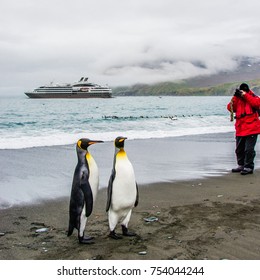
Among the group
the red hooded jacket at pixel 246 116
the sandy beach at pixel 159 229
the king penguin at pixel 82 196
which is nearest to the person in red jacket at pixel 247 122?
the red hooded jacket at pixel 246 116

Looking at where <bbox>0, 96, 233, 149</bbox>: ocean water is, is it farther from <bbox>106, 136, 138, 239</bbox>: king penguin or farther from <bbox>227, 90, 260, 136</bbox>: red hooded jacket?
<bbox>106, 136, 138, 239</bbox>: king penguin

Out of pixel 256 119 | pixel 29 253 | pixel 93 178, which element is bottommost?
pixel 29 253

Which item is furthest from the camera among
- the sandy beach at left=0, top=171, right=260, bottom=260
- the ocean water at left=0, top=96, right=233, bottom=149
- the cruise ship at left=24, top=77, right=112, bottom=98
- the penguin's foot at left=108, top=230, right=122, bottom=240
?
the cruise ship at left=24, top=77, right=112, bottom=98

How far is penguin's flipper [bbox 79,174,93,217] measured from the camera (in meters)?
3.77

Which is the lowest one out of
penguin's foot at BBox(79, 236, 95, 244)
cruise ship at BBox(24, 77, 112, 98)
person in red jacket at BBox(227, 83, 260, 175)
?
penguin's foot at BBox(79, 236, 95, 244)

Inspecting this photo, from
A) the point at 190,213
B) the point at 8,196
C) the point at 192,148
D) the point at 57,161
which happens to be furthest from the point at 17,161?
the point at 190,213

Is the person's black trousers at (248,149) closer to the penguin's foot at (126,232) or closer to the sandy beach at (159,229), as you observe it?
the sandy beach at (159,229)

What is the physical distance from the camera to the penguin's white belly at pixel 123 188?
3.96 metres

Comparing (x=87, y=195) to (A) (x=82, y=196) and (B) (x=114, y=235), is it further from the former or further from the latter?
(B) (x=114, y=235)

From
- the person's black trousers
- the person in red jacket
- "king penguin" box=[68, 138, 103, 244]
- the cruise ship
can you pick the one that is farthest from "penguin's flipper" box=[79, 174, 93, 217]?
the cruise ship

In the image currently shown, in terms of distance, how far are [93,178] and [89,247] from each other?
68 cm

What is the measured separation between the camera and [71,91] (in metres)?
102

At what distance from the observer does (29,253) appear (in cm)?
351
